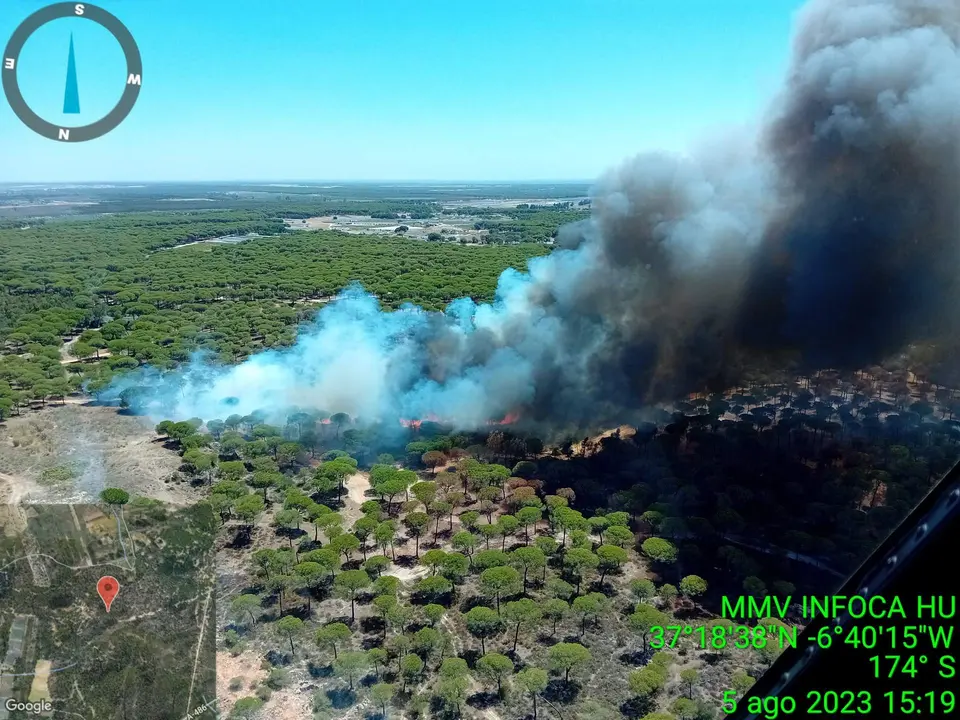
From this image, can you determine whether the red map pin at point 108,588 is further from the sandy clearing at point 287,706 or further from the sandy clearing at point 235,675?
the sandy clearing at point 287,706

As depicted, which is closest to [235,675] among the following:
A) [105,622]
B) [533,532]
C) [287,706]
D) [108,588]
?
[287,706]

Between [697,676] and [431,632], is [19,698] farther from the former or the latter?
[697,676]

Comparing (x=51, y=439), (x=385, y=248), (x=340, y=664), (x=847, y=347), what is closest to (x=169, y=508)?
(x=340, y=664)

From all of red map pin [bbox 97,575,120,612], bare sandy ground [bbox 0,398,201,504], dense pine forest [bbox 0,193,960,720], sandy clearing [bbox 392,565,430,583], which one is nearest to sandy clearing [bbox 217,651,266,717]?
dense pine forest [bbox 0,193,960,720]

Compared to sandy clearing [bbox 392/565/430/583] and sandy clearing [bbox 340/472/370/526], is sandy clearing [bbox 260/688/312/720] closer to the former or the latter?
sandy clearing [bbox 392/565/430/583]

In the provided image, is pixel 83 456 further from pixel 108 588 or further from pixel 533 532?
pixel 533 532

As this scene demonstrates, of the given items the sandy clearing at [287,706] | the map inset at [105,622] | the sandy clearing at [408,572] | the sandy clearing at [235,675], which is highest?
the map inset at [105,622]

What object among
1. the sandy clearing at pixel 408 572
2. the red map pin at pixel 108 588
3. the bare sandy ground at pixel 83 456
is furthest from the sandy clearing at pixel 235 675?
the bare sandy ground at pixel 83 456
